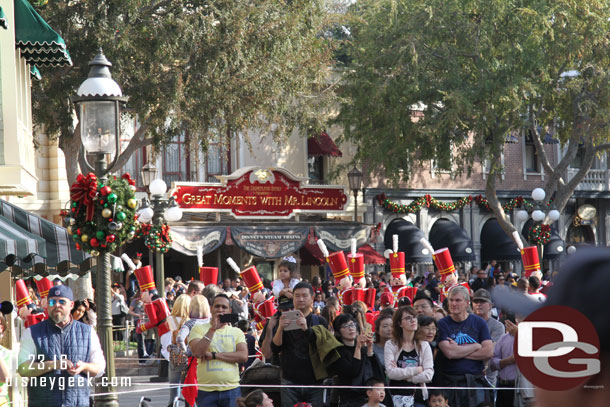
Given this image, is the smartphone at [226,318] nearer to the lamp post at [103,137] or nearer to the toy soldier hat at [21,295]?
the lamp post at [103,137]

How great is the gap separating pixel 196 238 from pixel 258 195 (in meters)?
2.81

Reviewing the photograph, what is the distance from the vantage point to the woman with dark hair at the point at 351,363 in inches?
365

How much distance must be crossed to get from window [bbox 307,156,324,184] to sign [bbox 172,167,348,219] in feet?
4.50

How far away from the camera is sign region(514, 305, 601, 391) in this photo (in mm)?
1149

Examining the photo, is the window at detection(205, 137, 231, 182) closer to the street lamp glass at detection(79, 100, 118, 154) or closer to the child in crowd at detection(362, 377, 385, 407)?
the street lamp glass at detection(79, 100, 118, 154)

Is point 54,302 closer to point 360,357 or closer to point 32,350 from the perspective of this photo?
point 32,350

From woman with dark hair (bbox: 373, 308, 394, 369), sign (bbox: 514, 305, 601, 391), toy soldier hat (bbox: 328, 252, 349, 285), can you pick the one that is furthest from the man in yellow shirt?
sign (bbox: 514, 305, 601, 391)

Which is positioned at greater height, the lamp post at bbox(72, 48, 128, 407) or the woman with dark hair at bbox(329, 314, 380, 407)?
the lamp post at bbox(72, 48, 128, 407)

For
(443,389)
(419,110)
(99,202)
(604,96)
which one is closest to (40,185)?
(419,110)

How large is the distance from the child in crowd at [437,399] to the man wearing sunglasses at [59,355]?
301 centimetres

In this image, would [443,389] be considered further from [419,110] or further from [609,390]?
[419,110]

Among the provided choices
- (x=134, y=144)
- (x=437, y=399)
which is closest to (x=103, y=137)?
(x=437, y=399)

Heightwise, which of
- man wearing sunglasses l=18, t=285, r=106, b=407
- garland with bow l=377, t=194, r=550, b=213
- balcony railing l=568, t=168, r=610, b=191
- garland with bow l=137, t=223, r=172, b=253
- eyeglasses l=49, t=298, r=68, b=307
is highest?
balcony railing l=568, t=168, r=610, b=191

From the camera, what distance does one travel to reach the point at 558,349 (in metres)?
Result: 1.23
